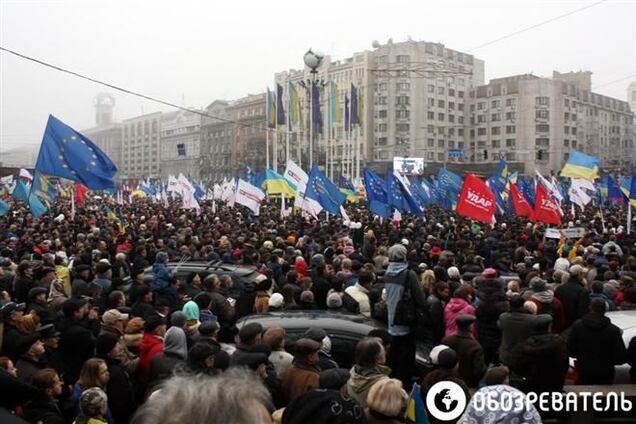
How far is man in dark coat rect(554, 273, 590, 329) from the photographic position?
7.81m

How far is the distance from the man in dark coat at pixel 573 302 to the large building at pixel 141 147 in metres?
147

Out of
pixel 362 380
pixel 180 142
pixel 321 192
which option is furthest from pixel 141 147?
pixel 362 380

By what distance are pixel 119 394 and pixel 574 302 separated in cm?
571

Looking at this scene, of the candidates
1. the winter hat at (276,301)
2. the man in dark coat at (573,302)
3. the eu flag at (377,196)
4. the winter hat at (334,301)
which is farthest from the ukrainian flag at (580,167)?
the winter hat at (276,301)

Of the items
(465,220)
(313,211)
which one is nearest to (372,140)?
(465,220)

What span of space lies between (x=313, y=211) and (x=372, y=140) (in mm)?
70567

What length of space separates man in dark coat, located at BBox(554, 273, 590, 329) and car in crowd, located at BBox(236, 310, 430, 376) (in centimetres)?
215

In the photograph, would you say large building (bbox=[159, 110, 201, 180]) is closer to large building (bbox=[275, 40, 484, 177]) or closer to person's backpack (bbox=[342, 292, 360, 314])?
large building (bbox=[275, 40, 484, 177])

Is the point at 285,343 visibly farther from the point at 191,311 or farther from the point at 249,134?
the point at 249,134

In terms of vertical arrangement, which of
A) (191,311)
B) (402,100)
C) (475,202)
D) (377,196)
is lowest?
(191,311)

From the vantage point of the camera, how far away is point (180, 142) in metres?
137

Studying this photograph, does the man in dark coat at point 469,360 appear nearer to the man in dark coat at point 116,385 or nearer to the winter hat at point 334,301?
the winter hat at point 334,301

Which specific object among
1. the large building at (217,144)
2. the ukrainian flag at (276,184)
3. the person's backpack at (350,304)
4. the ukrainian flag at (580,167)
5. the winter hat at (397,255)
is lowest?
the person's backpack at (350,304)

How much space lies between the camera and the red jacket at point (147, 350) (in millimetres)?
5606
